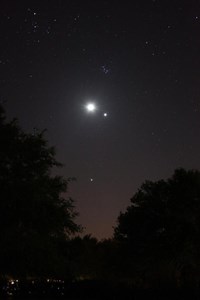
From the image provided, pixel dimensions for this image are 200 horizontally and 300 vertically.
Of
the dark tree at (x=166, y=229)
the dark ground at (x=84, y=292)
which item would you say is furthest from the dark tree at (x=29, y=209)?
the dark tree at (x=166, y=229)

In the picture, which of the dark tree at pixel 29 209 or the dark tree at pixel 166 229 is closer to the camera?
the dark tree at pixel 29 209

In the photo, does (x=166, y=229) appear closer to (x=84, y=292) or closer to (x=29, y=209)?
A: (x=84, y=292)

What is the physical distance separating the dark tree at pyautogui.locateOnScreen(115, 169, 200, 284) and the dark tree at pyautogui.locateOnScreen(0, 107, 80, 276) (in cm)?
2212

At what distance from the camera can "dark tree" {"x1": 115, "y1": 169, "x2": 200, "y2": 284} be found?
47156 millimetres

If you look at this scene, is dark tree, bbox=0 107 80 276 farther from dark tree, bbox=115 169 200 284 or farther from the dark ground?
dark tree, bbox=115 169 200 284

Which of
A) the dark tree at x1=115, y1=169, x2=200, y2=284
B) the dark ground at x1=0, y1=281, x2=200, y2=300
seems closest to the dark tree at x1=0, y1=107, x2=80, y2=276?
the dark ground at x1=0, y1=281, x2=200, y2=300

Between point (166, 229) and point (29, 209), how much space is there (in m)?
27.5

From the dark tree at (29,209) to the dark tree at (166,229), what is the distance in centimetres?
2212

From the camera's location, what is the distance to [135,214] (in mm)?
53781

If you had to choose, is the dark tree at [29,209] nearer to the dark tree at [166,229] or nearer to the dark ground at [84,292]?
the dark ground at [84,292]

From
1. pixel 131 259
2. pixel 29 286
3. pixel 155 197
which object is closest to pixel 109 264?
pixel 131 259

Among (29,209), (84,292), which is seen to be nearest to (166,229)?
(84,292)

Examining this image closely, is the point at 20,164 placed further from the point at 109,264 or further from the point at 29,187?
the point at 109,264

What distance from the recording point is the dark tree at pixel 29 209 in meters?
23.1
